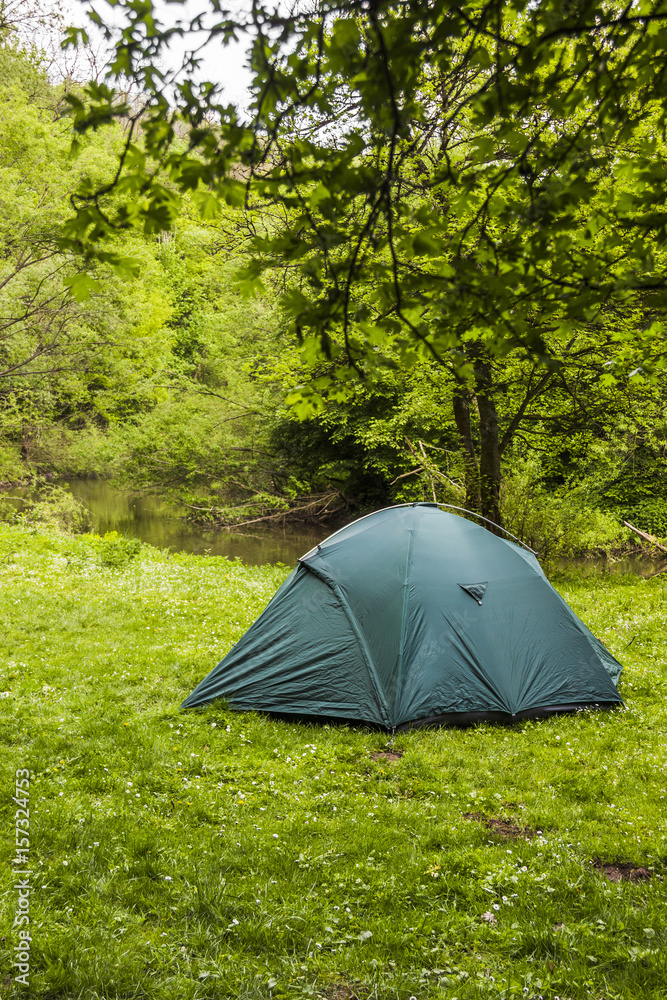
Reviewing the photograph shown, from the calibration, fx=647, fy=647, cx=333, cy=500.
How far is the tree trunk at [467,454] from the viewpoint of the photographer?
43.2 feet

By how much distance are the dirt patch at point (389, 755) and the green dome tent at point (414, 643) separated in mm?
367

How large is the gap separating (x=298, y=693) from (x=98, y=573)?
7942mm

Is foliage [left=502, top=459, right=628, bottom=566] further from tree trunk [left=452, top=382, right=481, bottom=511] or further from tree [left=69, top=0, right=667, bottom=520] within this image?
tree [left=69, top=0, right=667, bottom=520]

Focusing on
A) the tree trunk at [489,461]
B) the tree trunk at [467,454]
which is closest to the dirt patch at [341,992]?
the tree trunk at [489,461]

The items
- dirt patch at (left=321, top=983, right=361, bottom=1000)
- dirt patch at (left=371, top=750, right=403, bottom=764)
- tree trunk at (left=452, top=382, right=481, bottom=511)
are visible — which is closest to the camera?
dirt patch at (left=321, top=983, right=361, bottom=1000)

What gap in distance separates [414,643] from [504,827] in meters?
2.11

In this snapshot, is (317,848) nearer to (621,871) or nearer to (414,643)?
(621,871)

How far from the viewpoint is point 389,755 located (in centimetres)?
586

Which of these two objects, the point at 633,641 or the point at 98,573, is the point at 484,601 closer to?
the point at 633,641

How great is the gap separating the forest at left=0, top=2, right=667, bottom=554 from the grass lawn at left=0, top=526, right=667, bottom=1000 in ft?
9.16

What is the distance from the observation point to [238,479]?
24.2m

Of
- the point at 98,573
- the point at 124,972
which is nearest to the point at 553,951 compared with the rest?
the point at 124,972
